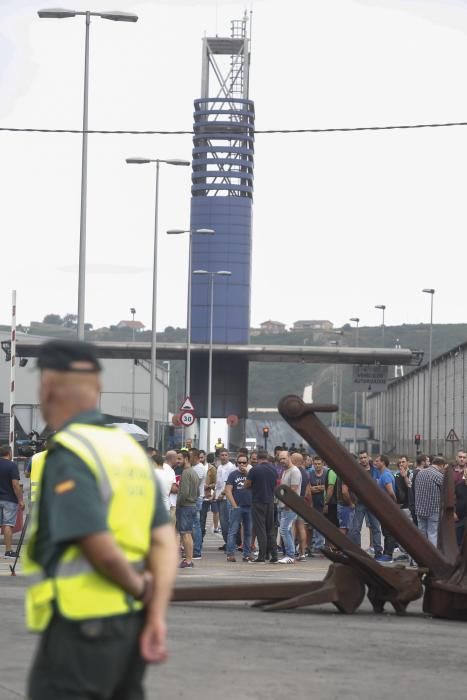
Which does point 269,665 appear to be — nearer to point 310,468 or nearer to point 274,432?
point 310,468

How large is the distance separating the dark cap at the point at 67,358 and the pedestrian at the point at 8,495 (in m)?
15.7

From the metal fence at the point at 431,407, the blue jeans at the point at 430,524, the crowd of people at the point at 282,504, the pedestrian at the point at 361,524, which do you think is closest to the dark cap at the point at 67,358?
the crowd of people at the point at 282,504

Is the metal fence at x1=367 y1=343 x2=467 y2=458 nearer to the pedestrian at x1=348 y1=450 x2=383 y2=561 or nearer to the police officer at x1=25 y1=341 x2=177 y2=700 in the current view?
the pedestrian at x1=348 y1=450 x2=383 y2=561

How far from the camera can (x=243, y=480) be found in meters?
23.8

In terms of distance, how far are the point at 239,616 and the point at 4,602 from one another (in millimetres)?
2398

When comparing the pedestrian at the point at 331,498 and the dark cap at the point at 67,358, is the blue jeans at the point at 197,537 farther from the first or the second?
the dark cap at the point at 67,358

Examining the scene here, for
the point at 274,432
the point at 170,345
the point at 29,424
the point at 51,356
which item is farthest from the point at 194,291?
the point at 51,356

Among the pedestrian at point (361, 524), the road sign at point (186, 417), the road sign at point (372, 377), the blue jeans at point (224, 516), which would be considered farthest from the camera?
the road sign at point (372, 377)

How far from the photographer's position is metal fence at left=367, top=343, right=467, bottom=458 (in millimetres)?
86500

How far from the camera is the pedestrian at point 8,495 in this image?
2002 centimetres

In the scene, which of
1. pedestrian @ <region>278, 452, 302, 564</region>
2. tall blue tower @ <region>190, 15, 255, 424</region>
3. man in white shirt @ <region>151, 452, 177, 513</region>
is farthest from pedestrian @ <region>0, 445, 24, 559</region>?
tall blue tower @ <region>190, 15, 255, 424</region>

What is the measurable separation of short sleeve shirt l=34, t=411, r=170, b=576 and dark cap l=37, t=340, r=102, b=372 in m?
0.26

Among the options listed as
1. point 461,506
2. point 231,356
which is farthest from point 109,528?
point 231,356

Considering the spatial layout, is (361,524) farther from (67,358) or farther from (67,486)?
(67,486)
